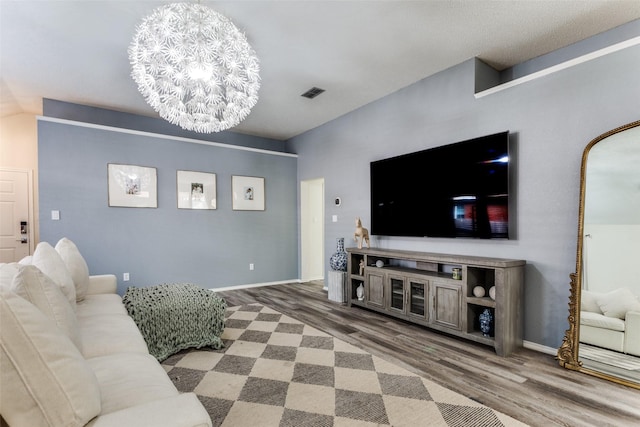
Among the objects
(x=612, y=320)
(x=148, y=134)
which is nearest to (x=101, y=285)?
(x=148, y=134)

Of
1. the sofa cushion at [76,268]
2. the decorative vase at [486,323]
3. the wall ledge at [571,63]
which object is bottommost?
the decorative vase at [486,323]

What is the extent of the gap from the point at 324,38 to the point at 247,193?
327 cm

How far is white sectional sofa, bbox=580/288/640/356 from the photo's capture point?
2289 mm

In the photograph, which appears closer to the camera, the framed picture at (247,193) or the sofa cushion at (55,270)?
the sofa cushion at (55,270)

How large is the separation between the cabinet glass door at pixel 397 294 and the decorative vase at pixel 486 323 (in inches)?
34.3

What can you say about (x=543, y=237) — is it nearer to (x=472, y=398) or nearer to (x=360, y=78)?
(x=472, y=398)

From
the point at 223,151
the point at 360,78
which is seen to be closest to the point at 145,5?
the point at 360,78

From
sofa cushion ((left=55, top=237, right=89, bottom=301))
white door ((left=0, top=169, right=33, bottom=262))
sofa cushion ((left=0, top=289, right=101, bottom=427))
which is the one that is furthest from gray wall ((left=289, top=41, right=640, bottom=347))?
white door ((left=0, top=169, right=33, bottom=262))

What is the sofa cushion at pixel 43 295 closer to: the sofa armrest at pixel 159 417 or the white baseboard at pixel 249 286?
the sofa armrest at pixel 159 417

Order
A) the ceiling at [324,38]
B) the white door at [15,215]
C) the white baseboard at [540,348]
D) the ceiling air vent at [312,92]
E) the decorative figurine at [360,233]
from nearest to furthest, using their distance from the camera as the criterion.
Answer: the ceiling at [324,38] < the white baseboard at [540,348] < the ceiling air vent at [312,92] < the decorative figurine at [360,233] < the white door at [15,215]

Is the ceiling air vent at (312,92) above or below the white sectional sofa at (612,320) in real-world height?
above

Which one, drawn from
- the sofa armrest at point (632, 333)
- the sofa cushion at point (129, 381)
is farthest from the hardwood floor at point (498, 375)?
the sofa cushion at point (129, 381)

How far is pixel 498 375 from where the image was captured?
7.72 feet

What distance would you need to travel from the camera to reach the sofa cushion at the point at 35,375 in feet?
2.83
